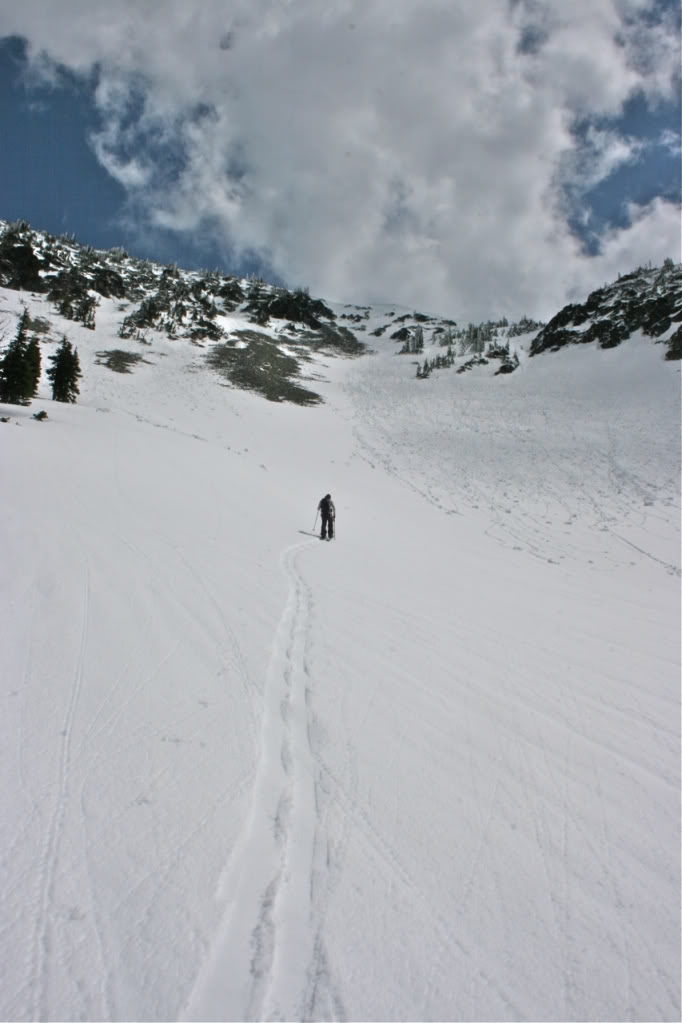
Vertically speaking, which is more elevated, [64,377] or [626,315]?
[626,315]

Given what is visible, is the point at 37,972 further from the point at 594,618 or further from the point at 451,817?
the point at 594,618

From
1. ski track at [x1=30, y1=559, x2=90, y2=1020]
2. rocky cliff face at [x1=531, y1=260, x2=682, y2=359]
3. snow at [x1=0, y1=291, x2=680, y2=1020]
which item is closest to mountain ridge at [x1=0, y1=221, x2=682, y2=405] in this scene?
rocky cliff face at [x1=531, y1=260, x2=682, y2=359]

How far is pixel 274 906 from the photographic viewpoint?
2387mm

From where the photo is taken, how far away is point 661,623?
28.0 ft

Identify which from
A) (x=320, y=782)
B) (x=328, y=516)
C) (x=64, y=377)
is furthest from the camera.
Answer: (x=64, y=377)

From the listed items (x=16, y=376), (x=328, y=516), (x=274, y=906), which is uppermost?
(x=16, y=376)

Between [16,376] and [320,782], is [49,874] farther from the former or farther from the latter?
[16,376]

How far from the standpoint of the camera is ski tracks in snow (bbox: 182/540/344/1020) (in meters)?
1.99

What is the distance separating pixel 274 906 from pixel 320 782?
95cm

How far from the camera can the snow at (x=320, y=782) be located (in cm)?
212

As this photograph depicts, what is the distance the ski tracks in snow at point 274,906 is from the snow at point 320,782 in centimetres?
1

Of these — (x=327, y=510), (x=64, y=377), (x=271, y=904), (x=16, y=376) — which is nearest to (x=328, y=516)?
(x=327, y=510)

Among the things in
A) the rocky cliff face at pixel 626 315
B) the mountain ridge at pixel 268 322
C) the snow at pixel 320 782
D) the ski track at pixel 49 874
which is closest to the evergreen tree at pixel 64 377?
the mountain ridge at pixel 268 322

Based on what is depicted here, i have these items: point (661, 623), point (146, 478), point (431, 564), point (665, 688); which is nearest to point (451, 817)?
point (665, 688)
